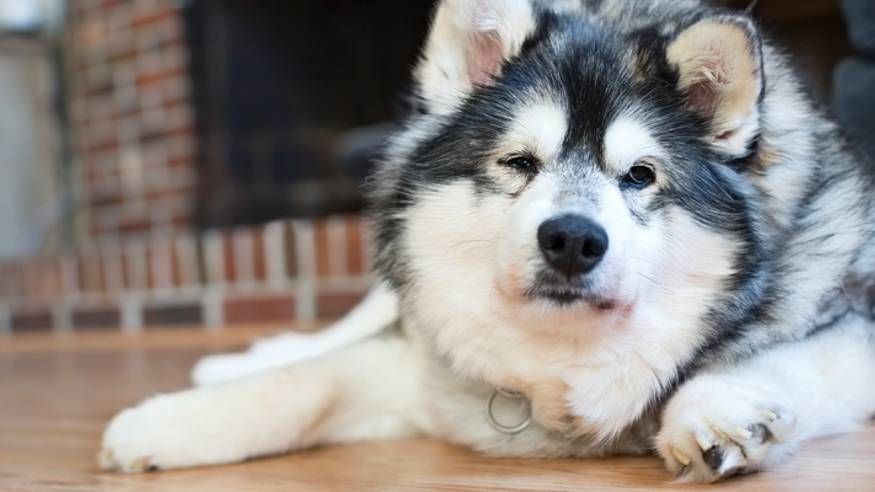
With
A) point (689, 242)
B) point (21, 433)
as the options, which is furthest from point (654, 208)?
point (21, 433)

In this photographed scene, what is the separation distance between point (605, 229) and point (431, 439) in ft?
1.83

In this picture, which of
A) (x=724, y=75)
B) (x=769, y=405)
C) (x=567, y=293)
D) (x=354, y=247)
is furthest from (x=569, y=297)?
(x=354, y=247)

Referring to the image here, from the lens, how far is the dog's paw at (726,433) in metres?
1.19

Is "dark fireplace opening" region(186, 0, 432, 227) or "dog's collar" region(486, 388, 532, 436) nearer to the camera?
"dog's collar" region(486, 388, 532, 436)

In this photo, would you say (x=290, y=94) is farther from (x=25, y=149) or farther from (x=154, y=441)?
(x=154, y=441)

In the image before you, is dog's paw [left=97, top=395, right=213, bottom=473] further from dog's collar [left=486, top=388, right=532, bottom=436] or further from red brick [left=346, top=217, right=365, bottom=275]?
red brick [left=346, top=217, right=365, bottom=275]

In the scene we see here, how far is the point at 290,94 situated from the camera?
14.0 feet

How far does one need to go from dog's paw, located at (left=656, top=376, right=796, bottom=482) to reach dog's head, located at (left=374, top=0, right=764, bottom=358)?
155 mm

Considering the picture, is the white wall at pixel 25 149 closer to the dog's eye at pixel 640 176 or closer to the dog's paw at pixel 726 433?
the dog's eye at pixel 640 176

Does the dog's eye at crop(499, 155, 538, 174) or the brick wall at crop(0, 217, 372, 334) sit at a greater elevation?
the dog's eye at crop(499, 155, 538, 174)

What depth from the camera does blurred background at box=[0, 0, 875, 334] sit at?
13.4ft

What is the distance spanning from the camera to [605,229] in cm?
124

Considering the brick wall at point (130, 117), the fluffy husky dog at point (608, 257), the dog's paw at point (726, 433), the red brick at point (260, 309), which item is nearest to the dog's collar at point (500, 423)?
the fluffy husky dog at point (608, 257)

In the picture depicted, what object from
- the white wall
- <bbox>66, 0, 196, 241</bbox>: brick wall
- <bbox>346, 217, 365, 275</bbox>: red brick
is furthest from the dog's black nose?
the white wall
